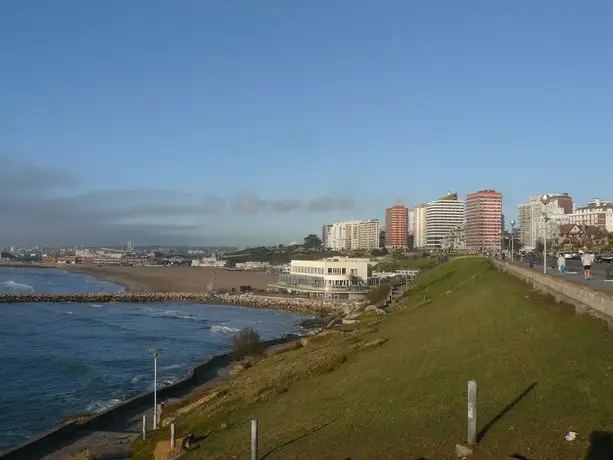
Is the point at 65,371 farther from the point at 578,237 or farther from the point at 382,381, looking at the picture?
the point at 578,237

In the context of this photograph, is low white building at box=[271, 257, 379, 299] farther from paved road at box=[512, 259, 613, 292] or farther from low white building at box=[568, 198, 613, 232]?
low white building at box=[568, 198, 613, 232]

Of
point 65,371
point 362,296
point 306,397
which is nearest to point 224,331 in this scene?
point 65,371

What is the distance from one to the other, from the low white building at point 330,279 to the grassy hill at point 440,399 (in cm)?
6393

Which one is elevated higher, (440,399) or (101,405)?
(440,399)

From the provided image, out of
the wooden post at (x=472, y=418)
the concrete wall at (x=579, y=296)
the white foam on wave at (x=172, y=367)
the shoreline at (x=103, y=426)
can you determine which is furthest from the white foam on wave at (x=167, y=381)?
the wooden post at (x=472, y=418)

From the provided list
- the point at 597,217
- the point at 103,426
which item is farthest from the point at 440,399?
the point at 597,217

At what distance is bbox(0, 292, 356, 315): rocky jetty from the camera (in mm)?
78519

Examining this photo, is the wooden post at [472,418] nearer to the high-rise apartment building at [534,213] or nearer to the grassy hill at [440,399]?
the grassy hill at [440,399]

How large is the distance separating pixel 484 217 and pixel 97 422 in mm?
137338

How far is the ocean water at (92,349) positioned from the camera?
27.5 meters

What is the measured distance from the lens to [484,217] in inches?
5886

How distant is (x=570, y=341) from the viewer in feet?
47.4

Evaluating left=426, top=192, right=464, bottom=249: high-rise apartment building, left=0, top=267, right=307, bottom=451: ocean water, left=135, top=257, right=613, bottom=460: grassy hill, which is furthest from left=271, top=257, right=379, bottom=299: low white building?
left=426, top=192, right=464, bottom=249: high-rise apartment building

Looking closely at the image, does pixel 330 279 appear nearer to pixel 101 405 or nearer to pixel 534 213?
pixel 101 405
